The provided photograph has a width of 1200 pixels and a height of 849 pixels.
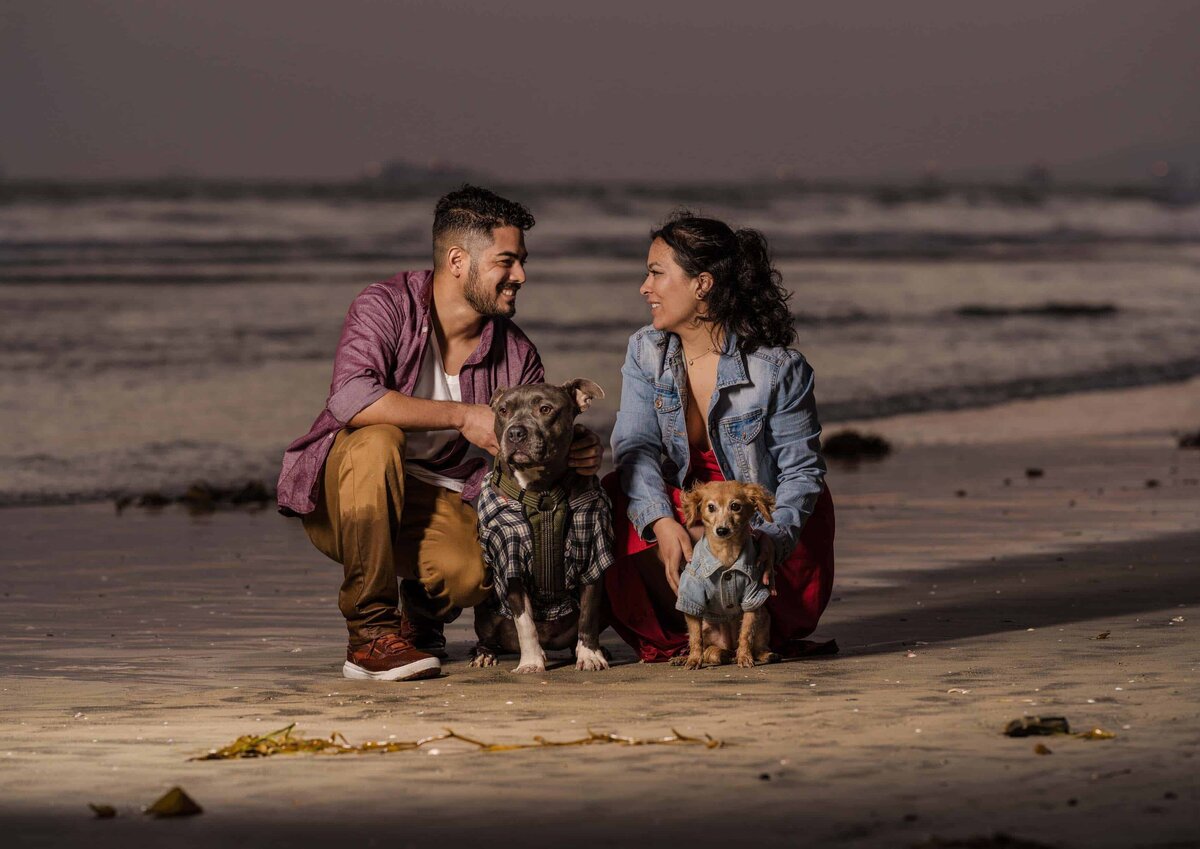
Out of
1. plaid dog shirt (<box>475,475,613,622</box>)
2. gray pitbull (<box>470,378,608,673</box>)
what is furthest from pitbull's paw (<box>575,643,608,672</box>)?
plaid dog shirt (<box>475,475,613,622</box>)

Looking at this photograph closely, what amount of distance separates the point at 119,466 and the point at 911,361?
9.13 meters

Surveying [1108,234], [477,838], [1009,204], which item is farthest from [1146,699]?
[1009,204]

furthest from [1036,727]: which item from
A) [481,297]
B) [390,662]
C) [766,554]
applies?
[481,297]

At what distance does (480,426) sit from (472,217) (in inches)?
30.0

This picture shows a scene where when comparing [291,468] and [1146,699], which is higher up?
[291,468]

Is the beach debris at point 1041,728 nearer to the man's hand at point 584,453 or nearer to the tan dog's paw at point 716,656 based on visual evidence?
the tan dog's paw at point 716,656

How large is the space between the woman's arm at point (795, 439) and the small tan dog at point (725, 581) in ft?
0.62

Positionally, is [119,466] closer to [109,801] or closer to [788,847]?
[109,801]

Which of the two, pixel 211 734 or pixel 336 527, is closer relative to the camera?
pixel 211 734

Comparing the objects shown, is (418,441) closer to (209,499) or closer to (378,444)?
(378,444)

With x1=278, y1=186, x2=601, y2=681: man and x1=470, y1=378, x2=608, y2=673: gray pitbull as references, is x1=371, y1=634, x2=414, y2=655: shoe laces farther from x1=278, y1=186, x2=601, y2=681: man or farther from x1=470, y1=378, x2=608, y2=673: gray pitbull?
x1=470, y1=378, x2=608, y2=673: gray pitbull

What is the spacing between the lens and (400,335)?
6457 mm

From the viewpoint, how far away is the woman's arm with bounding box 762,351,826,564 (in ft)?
20.2

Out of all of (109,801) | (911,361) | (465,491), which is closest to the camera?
(109,801)
